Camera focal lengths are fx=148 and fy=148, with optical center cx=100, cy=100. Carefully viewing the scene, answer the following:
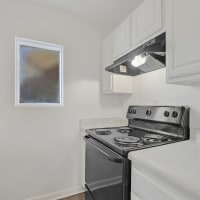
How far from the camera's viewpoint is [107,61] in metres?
1.96

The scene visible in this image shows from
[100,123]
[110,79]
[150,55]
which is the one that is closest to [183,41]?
[150,55]

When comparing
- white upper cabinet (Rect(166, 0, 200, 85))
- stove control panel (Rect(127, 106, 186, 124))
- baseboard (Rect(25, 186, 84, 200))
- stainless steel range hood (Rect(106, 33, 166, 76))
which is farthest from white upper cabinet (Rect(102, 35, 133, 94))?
baseboard (Rect(25, 186, 84, 200))

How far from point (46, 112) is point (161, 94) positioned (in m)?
1.38

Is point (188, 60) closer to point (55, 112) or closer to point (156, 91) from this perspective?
point (156, 91)

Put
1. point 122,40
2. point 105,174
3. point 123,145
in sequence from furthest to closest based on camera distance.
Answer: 1. point 122,40
2. point 105,174
3. point 123,145

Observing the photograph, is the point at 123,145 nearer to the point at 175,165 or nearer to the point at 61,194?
the point at 175,165

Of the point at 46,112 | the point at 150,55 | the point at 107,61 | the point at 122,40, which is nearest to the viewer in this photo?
the point at 150,55

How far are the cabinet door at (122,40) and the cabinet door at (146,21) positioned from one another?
0.25 feet

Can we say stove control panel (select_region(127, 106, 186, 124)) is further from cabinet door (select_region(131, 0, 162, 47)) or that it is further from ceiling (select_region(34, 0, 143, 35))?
ceiling (select_region(34, 0, 143, 35))

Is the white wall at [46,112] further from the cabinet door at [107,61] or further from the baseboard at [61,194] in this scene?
the cabinet door at [107,61]

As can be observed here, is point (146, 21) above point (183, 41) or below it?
above

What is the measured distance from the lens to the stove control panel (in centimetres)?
131

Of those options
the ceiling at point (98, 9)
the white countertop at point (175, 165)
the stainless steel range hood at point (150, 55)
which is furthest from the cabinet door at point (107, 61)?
the white countertop at point (175, 165)

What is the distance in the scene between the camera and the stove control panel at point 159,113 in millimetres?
1307
